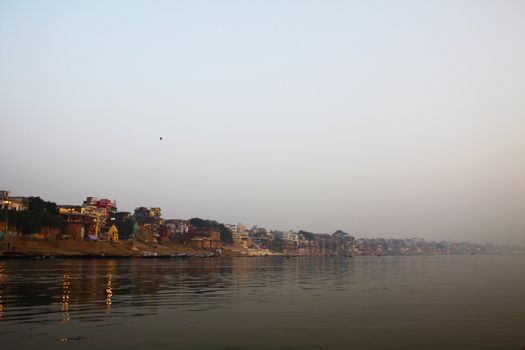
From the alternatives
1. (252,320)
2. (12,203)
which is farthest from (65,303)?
(12,203)

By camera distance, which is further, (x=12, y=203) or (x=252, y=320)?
(x=12, y=203)

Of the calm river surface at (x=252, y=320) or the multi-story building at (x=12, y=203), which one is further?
the multi-story building at (x=12, y=203)

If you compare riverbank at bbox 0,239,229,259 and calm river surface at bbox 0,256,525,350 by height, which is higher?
calm river surface at bbox 0,256,525,350

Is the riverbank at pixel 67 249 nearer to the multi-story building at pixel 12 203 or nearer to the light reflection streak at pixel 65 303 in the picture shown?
the multi-story building at pixel 12 203

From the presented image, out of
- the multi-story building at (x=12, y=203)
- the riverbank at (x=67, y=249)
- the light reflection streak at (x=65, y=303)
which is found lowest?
the riverbank at (x=67, y=249)

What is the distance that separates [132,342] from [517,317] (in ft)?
72.3

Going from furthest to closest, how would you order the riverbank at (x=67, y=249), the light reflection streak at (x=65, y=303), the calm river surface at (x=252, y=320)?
the riverbank at (x=67, y=249), the light reflection streak at (x=65, y=303), the calm river surface at (x=252, y=320)

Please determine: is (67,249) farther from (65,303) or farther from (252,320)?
(252,320)

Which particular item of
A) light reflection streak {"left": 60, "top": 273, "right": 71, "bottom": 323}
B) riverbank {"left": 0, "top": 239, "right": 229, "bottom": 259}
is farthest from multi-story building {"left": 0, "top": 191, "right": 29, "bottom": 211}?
light reflection streak {"left": 60, "top": 273, "right": 71, "bottom": 323}

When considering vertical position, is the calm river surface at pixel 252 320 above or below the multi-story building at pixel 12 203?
below

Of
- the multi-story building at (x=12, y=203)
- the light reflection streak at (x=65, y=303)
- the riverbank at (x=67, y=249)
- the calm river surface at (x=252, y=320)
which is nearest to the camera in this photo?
the calm river surface at (x=252, y=320)

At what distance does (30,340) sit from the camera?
18875 millimetres

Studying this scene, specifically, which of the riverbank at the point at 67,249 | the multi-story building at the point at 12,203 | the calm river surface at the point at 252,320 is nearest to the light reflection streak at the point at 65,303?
the calm river surface at the point at 252,320

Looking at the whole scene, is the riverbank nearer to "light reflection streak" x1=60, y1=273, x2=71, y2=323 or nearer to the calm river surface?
"light reflection streak" x1=60, y1=273, x2=71, y2=323
